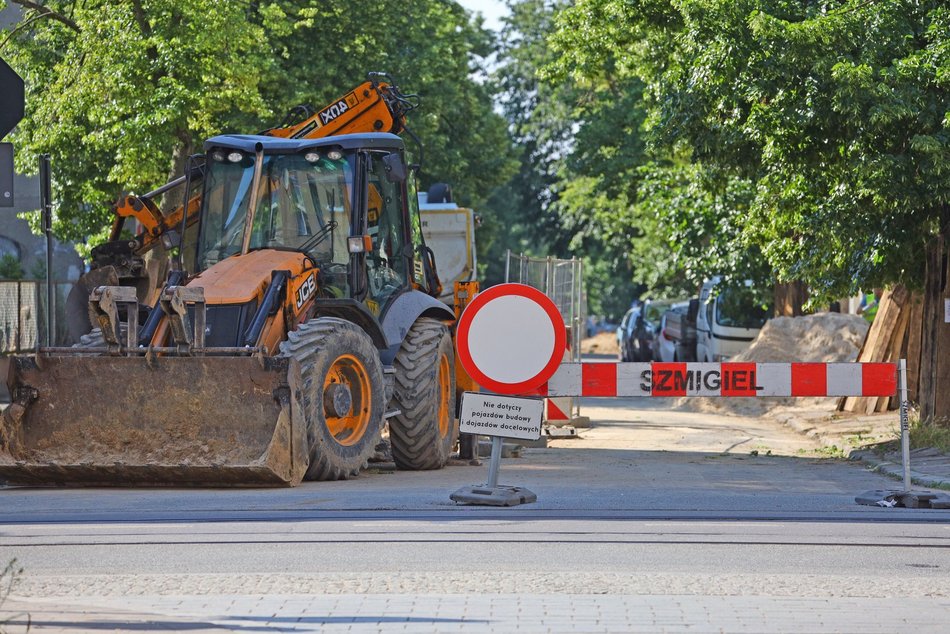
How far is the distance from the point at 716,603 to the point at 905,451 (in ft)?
14.5

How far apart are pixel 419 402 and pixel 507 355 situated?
9.96 ft

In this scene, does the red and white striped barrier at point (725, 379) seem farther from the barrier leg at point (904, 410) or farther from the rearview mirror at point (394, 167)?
the rearview mirror at point (394, 167)

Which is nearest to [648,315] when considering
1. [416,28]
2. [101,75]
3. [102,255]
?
[416,28]

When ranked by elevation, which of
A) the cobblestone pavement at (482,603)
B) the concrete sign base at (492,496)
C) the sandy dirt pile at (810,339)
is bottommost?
the concrete sign base at (492,496)

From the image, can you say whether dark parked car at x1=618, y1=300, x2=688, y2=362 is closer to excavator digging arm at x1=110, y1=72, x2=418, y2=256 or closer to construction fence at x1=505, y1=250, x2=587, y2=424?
construction fence at x1=505, y1=250, x2=587, y2=424

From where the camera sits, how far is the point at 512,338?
35.0 ft

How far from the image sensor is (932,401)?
54.7ft

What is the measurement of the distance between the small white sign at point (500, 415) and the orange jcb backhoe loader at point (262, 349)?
1.61 m

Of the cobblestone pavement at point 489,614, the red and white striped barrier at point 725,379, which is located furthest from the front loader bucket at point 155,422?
the cobblestone pavement at point 489,614

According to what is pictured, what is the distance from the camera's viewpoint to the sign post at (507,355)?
1063 centimetres

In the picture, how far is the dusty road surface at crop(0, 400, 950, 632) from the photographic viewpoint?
22.0 feet

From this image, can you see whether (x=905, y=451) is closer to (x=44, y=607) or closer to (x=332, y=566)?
(x=332, y=566)

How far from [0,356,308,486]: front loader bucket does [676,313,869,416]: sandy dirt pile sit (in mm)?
16071

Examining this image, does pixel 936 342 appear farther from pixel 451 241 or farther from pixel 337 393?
pixel 337 393
